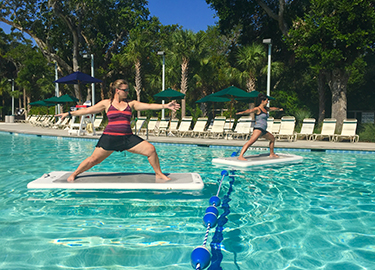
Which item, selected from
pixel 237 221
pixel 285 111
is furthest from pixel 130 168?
pixel 285 111

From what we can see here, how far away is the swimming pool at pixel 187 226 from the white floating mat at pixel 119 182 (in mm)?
160

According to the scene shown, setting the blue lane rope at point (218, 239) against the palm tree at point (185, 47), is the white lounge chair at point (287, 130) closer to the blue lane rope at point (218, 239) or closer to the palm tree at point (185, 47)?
the blue lane rope at point (218, 239)

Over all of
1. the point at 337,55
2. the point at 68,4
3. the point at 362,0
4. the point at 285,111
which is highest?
→ the point at 68,4

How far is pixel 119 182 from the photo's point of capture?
189 inches

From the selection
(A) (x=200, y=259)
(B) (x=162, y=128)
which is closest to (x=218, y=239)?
(A) (x=200, y=259)

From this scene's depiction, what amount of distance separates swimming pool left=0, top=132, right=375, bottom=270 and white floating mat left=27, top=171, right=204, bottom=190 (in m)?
0.16

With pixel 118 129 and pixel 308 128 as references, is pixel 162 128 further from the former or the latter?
pixel 118 129

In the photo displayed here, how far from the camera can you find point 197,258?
87.2 inches

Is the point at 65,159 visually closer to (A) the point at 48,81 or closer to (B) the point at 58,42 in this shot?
(B) the point at 58,42

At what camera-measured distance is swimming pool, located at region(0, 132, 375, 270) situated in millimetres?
2824

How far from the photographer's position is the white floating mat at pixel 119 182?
15.2 ft

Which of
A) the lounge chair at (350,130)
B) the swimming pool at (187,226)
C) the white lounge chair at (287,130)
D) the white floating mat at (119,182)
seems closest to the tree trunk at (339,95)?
the lounge chair at (350,130)

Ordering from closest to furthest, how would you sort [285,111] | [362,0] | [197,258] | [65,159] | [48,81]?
[197,258], [65,159], [362,0], [285,111], [48,81]

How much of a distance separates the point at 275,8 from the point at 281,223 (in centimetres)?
2244
